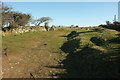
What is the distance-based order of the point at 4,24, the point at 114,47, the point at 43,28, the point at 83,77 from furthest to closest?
the point at 43,28 → the point at 4,24 → the point at 114,47 → the point at 83,77

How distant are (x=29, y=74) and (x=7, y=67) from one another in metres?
3.44

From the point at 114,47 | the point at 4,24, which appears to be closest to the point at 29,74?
the point at 114,47

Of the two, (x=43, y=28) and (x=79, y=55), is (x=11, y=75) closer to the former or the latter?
(x=79, y=55)

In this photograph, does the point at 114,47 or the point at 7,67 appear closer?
the point at 7,67

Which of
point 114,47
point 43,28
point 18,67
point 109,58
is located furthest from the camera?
point 43,28

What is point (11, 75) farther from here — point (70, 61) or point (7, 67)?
point (70, 61)

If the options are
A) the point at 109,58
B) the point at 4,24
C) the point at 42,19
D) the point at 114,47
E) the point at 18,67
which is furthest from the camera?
the point at 42,19

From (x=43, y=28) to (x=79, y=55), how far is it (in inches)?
1803

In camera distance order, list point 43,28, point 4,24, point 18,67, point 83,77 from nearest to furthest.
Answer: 1. point 83,77
2. point 18,67
3. point 4,24
4. point 43,28

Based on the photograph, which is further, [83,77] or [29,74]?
[29,74]

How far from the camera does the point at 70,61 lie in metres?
23.5

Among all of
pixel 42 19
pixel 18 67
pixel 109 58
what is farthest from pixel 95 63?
pixel 42 19

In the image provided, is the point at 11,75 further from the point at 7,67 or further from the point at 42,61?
the point at 42,61

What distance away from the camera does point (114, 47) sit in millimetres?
24688
